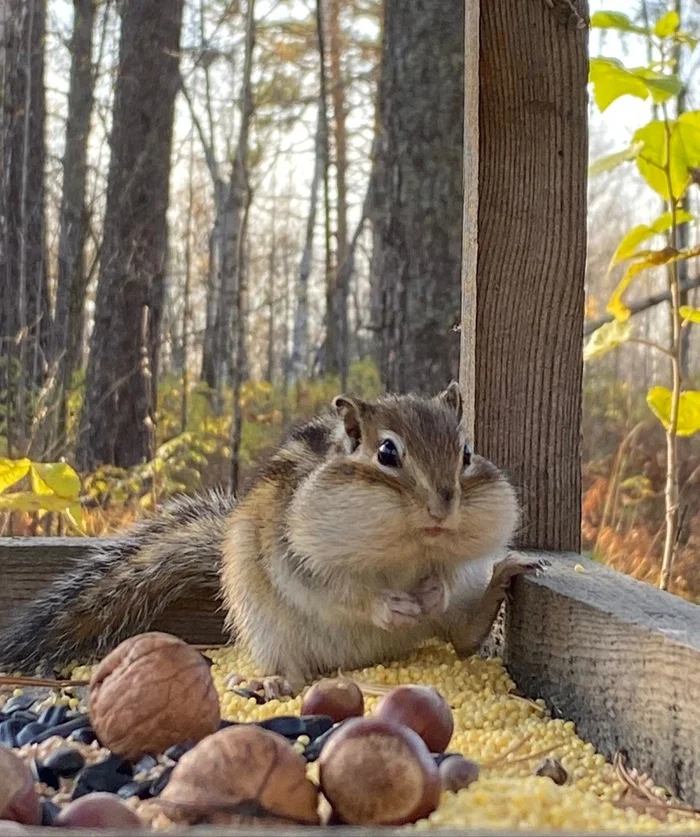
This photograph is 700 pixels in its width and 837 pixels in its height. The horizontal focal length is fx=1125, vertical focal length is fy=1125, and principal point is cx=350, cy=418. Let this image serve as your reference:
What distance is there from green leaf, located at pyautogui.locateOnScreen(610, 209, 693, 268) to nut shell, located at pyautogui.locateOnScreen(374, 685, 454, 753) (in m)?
1.28

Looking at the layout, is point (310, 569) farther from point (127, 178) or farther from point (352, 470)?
point (127, 178)

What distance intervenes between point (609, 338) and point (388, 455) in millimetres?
969

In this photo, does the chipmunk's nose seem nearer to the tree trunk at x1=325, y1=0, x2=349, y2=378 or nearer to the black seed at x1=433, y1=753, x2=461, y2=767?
the black seed at x1=433, y1=753, x2=461, y2=767

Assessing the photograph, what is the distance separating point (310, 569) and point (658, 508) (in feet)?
14.9

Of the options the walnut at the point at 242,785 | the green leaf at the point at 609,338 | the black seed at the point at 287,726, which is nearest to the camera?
the walnut at the point at 242,785

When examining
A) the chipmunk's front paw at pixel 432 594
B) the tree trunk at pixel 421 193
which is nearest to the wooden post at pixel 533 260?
the chipmunk's front paw at pixel 432 594

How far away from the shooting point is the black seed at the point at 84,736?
4.34 feet

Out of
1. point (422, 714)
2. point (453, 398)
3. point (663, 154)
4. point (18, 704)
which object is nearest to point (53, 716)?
point (18, 704)

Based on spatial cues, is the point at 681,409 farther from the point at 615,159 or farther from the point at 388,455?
the point at 388,455

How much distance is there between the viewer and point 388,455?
174 centimetres

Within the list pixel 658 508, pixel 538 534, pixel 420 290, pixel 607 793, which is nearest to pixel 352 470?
pixel 538 534

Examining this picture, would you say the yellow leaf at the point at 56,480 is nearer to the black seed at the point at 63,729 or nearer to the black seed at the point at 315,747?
the black seed at the point at 63,729

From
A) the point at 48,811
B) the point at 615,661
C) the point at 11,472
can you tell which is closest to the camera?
the point at 48,811

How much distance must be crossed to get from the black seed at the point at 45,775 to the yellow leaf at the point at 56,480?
4.18 ft
